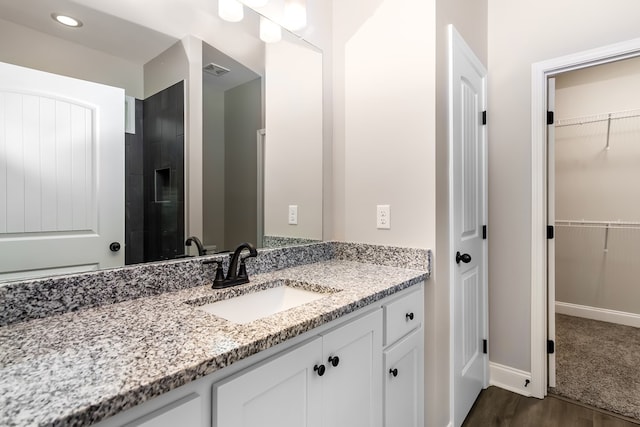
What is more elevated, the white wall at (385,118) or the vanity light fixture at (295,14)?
the vanity light fixture at (295,14)

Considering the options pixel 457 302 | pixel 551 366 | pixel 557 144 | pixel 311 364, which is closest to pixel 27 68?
→ pixel 311 364

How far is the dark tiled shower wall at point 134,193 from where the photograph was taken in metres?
1.09

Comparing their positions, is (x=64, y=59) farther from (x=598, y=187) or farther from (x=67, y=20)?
(x=598, y=187)

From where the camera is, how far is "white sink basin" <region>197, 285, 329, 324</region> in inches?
45.0

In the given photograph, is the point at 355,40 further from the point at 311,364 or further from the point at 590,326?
the point at 590,326

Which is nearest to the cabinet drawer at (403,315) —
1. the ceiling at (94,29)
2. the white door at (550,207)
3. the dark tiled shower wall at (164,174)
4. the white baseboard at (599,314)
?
the dark tiled shower wall at (164,174)

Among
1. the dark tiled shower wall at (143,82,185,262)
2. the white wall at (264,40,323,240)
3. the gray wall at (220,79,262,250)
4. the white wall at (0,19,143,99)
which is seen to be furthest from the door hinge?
the white wall at (0,19,143,99)

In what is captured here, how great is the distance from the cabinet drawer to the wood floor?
2.81 ft

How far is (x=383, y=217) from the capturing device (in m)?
1.67

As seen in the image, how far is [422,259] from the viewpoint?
1.51m

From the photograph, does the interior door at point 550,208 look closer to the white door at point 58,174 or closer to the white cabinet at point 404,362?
the white cabinet at point 404,362

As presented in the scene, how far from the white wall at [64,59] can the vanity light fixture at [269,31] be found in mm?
662

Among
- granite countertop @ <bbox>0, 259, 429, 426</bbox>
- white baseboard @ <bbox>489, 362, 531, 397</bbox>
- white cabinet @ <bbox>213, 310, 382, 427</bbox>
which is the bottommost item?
white baseboard @ <bbox>489, 362, 531, 397</bbox>

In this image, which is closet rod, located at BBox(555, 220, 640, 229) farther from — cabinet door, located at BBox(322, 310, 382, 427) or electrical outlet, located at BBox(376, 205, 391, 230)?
cabinet door, located at BBox(322, 310, 382, 427)
